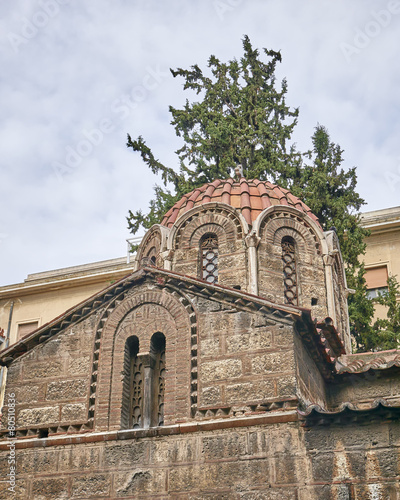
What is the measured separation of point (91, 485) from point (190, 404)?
180 cm

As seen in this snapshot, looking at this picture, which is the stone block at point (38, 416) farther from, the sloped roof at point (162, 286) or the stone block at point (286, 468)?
the stone block at point (286, 468)

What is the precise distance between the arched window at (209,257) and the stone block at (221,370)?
393 centimetres

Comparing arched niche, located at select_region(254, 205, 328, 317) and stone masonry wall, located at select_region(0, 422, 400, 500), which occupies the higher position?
arched niche, located at select_region(254, 205, 328, 317)

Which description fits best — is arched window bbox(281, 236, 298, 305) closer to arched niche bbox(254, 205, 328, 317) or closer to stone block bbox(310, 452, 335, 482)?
arched niche bbox(254, 205, 328, 317)

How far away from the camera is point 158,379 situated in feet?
35.8

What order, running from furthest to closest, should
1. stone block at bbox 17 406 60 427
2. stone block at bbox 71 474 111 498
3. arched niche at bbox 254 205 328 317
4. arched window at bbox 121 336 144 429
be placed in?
arched niche at bbox 254 205 328 317, stone block at bbox 17 406 60 427, arched window at bbox 121 336 144 429, stone block at bbox 71 474 111 498

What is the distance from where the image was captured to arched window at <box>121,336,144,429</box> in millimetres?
10664

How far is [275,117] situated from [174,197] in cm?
452

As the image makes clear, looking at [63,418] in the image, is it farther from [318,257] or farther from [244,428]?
[318,257]

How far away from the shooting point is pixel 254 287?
13.7 m

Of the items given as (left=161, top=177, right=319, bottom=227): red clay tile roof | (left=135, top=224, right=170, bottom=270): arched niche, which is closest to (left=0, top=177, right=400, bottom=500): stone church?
(left=135, top=224, right=170, bottom=270): arched niche

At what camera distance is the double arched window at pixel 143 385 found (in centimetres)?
1058

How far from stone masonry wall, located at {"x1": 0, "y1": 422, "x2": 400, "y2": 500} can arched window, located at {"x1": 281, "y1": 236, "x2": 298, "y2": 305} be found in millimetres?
4885

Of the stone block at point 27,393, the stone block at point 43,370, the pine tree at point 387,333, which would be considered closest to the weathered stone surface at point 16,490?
the stone block at point 27,393
